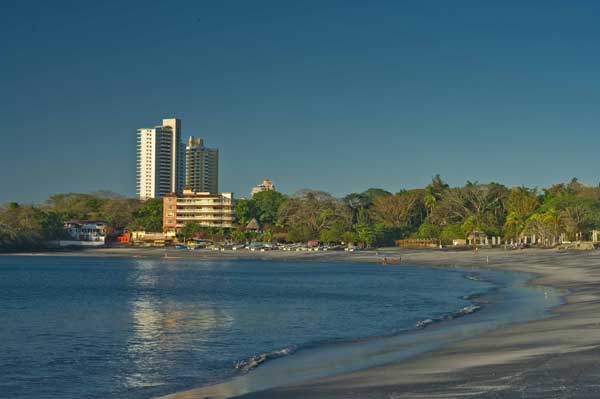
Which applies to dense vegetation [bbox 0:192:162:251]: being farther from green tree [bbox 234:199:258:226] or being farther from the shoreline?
the shoreline

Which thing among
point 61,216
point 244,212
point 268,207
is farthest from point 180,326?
point 61,216

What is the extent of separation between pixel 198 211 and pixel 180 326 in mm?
131273

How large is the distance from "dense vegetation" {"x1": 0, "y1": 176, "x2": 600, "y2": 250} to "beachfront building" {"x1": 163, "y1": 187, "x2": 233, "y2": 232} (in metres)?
2.80

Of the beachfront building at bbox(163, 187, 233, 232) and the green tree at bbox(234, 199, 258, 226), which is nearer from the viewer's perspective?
the green tree at bbox(234, 199, 258, 226)

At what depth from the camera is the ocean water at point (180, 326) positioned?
19.1 m

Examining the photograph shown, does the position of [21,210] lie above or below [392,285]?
above

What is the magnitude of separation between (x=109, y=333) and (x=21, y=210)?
126 meters

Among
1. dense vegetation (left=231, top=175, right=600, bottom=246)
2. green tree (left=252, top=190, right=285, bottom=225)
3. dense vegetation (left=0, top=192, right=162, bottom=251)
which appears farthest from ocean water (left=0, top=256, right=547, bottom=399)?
green tree (left=252, top=190, right=285, bottom=225)

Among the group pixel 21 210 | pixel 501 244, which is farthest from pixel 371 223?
pixel 21 210

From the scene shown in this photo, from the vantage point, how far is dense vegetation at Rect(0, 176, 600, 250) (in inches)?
4282

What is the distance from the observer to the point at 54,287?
55469 mm

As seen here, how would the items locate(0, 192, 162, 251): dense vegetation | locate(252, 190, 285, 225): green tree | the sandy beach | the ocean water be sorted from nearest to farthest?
the sandy beach, the ocean water, locate(0, 192, 162, 251): dense vegetation, locate(252, 190, 285, 225): green tree

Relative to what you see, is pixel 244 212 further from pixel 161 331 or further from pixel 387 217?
pixel 161 331

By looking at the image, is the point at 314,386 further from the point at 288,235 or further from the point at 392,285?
the point at 288,235
